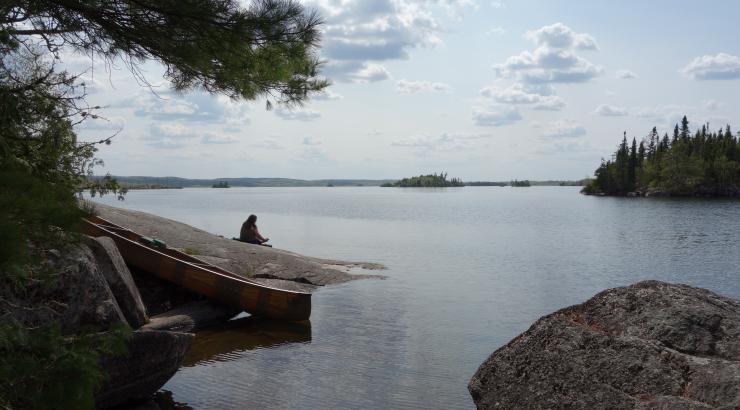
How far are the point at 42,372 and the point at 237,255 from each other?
48.1 feet

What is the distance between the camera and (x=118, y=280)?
9.78 meters

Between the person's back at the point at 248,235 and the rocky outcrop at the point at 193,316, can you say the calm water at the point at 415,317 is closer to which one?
the rocky outcrop at the point at 193,316

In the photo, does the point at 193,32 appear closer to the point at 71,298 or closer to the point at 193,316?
the point at 71,298

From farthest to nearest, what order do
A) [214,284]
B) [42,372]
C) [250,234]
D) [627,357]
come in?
[250,234]
[214,284]
[627,357]
[42,372]

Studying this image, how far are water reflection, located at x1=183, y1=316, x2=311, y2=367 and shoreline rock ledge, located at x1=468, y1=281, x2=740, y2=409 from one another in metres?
5.69

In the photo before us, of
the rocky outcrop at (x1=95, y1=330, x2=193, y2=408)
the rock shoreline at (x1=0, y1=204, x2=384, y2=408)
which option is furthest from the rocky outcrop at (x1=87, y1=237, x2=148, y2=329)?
the rocky outcrop at (x1=95, y1=330, x2=193, y2=408)

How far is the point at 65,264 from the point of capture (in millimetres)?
7973

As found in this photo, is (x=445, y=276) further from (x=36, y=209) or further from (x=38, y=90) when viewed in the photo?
(x=36, y=209)

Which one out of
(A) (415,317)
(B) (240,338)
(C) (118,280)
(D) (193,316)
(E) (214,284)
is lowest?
(A) (415,317)

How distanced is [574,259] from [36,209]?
2868 cm

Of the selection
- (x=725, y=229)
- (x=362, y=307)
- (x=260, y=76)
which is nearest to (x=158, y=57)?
(x=260, y=76)

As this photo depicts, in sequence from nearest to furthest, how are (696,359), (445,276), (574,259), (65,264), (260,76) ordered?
(696,359) → (65,264) → (260,76) → (445,276) → (574,259)

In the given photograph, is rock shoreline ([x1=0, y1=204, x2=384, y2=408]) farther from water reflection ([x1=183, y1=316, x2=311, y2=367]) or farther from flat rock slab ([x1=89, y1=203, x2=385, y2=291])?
flat rock slab ([x1=89, y1=203, x2=385, y2=291])

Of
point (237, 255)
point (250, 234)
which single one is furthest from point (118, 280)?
point (250, 234)
